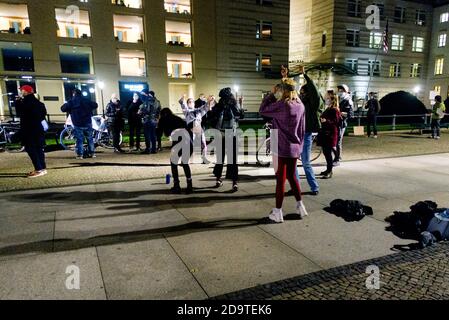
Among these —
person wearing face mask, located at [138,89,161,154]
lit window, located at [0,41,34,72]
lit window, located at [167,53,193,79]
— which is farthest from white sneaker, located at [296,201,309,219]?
lit window, located at [167,53,193,79]

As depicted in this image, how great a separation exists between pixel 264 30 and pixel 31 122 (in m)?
32.1

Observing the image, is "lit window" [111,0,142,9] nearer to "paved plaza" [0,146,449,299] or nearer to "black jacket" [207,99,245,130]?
"black jacket" [207,99,245,130]

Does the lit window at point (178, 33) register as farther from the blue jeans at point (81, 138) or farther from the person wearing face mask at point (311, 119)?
the person wearing face mask at point (311, 119)

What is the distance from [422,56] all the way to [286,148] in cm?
5088

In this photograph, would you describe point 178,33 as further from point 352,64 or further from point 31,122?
point 31,122

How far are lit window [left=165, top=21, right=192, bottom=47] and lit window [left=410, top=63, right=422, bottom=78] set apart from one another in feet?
107

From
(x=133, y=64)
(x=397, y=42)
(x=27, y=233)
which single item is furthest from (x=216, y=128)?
(x=397, y=42)

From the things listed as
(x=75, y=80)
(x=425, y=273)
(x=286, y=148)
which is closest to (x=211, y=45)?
(x=75, y=80)

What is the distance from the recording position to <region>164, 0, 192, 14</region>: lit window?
31656 millimetres

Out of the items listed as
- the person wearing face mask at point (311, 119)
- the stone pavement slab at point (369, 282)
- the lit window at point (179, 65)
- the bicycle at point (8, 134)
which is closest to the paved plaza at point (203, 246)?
the stone pavement slab at point (369, 282)

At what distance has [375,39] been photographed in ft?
138

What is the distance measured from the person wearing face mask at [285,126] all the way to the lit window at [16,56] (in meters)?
27.9
